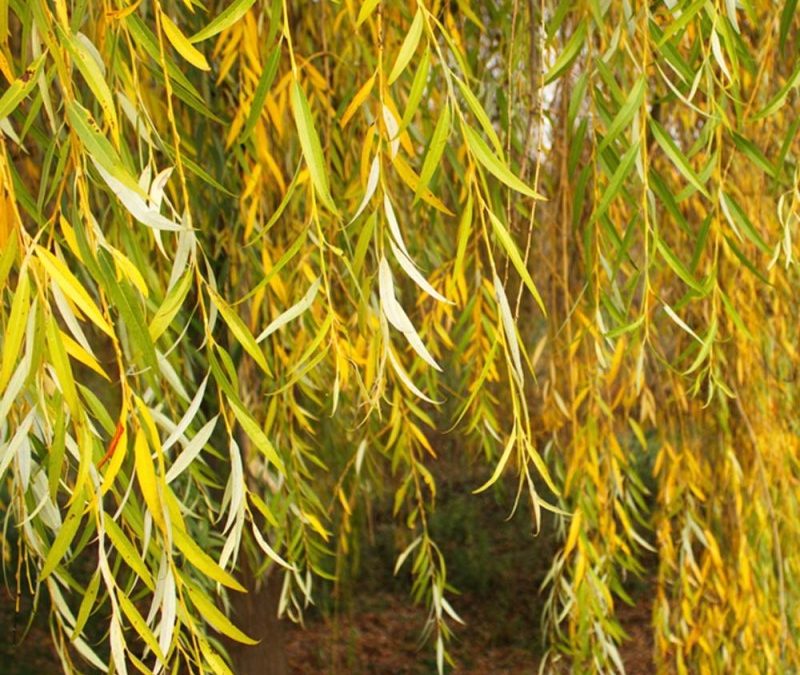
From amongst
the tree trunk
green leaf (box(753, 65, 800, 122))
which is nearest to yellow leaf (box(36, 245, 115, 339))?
green leaf (box(753, 65, 800, 122))

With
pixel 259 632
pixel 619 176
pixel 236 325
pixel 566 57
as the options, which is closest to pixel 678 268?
pixel 619 176

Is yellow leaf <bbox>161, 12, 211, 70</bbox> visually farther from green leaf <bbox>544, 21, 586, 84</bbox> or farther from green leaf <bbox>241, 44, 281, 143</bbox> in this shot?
green leaf <bbox>544, 21, 586, 84</bbox>

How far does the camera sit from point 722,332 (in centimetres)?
195

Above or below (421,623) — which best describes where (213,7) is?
above

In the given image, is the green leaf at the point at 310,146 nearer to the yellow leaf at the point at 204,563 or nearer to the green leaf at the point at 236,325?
the green leaf at the point at 236,325

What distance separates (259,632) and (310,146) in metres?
2.49

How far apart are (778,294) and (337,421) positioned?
1152 mm

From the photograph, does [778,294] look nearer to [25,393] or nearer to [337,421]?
[337,421]

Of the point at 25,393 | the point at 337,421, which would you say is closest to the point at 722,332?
the point at 337,421

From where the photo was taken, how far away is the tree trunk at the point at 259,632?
3.04m

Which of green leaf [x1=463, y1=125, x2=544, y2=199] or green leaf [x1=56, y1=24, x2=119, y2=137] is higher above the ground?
green leaf [x1=56, y1=24, x2=119, y2=137]

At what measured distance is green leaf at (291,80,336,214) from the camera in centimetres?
77

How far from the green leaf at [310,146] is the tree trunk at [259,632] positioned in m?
2.30

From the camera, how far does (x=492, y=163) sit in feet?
2.62
